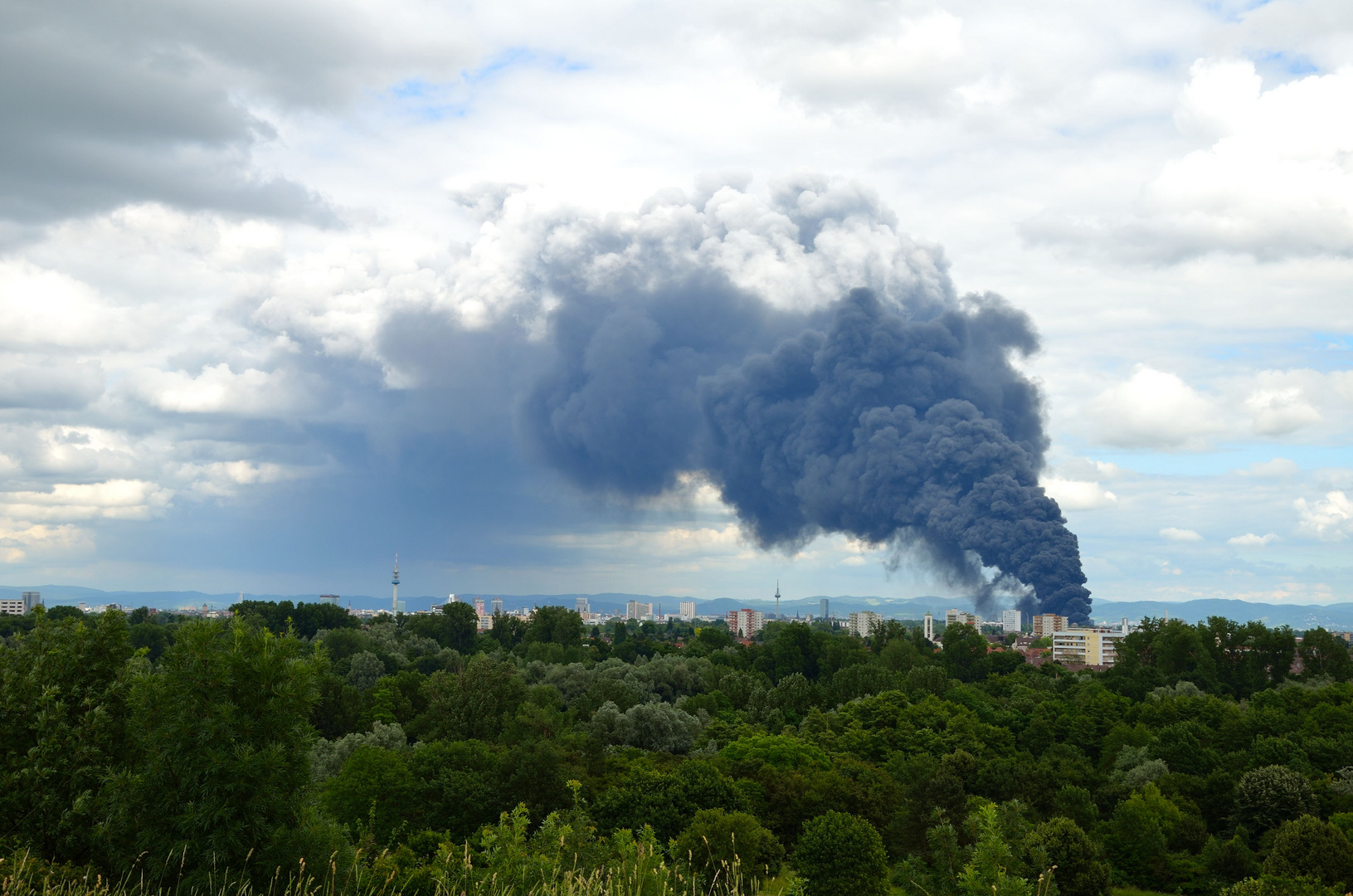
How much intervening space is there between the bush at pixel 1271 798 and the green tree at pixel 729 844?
22.7 metres

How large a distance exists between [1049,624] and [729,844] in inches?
4237

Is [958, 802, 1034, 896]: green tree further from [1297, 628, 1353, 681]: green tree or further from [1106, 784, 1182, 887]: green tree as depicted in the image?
[1297, 628, 1353, 681]: green tree

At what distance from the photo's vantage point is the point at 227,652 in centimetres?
2150

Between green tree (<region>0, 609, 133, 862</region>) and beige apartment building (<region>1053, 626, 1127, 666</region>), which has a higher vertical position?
green tree (<region>0, 609, 133, 862</region>)

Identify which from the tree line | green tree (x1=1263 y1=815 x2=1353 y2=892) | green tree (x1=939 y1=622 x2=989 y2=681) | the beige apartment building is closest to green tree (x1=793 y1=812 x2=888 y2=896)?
the tree line

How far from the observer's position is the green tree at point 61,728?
20.0 metres

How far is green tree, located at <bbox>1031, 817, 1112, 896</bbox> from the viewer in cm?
3441

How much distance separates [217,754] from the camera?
20016mm

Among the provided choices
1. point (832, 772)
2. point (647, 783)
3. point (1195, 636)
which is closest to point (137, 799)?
point (647, 783)

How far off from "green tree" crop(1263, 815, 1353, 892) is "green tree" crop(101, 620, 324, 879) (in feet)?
107

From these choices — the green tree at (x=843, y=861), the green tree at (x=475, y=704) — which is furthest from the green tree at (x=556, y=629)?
the green tree at (x=843, y=861)

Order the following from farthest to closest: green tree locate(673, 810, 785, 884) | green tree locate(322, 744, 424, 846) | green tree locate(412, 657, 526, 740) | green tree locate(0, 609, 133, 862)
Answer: green tree locate(412, 657, 526, 740), green tree locate(322, 744, 424, 846), green tree locate(673, 810, 785, 884), green tree locate(0, 609, 133, 862)

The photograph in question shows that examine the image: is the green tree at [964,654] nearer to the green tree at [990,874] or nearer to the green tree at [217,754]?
the green tree at [990,874]

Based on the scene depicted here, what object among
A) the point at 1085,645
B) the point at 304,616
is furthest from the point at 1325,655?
the point at 304,616
